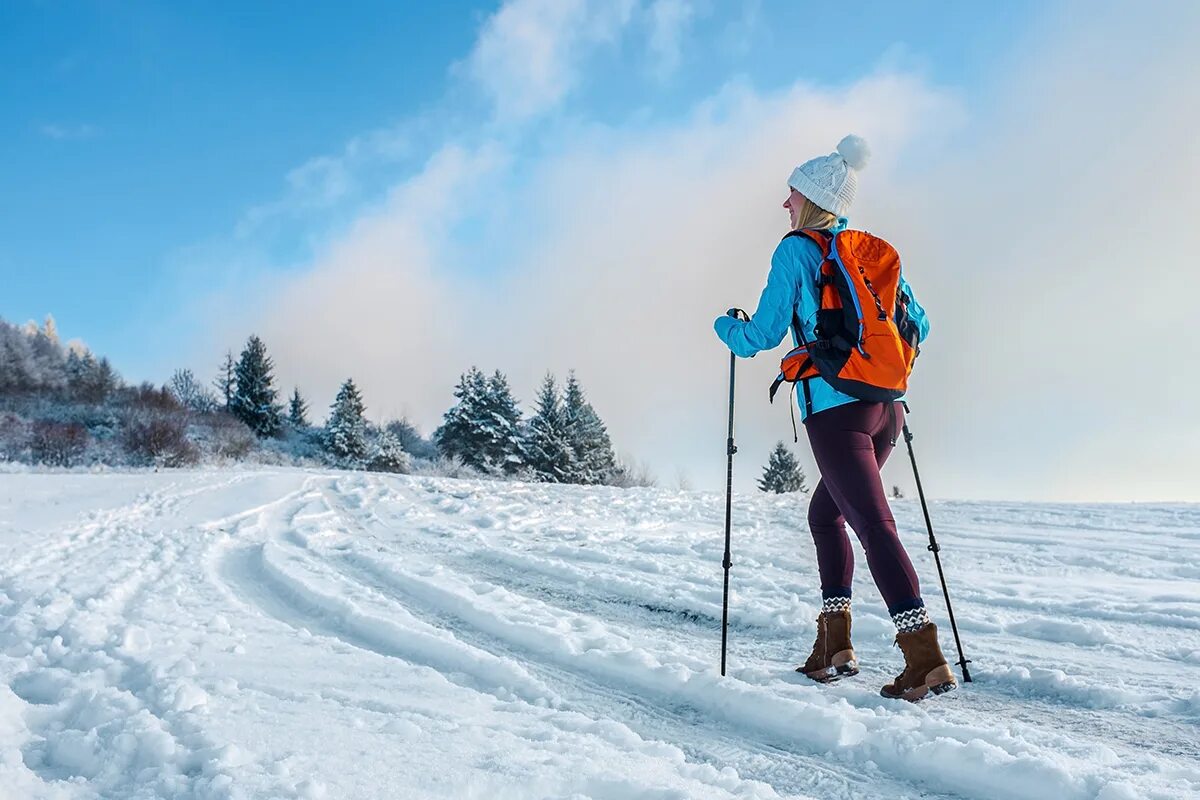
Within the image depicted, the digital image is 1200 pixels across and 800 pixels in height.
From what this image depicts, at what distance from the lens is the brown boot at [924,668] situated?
277cm

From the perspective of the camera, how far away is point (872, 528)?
9.57 feet

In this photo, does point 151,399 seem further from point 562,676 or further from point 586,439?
point 562,676

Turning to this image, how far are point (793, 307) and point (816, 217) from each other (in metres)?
0.48

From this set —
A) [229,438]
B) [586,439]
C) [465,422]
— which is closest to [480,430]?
[465,422]

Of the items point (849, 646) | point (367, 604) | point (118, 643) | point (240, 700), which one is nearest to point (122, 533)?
point (367, 604)

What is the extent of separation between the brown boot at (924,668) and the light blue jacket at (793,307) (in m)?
0.95

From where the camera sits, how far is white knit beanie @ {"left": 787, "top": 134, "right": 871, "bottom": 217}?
3.26 m

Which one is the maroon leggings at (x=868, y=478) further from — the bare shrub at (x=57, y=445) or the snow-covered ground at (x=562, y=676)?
the bare shrub at (x=57, y=445)

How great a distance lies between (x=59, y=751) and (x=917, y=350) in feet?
11.1

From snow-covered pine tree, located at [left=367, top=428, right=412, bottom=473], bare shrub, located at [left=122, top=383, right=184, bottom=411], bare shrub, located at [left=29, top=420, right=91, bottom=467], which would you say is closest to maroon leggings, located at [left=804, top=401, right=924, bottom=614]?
bare shrub, located at [left=29, top=420, right=91, bottom=467]

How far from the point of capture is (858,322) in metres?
2.92

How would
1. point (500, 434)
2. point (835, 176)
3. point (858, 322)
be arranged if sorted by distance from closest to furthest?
1. point (858, 322)
2. point (835, 176)
3. point (500, 434)

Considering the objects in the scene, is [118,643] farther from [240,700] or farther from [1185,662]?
[1185,662]

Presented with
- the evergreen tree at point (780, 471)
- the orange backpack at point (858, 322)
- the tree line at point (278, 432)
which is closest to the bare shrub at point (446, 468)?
the tree line at point (278, 432)
